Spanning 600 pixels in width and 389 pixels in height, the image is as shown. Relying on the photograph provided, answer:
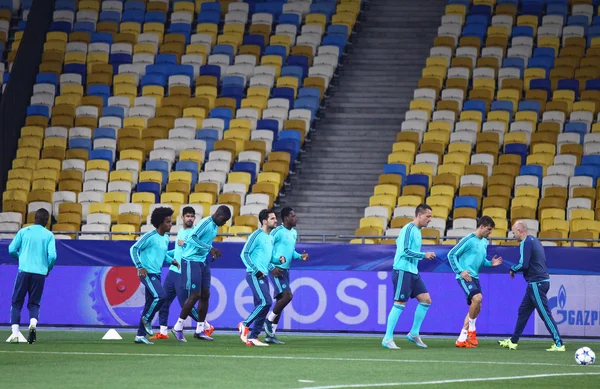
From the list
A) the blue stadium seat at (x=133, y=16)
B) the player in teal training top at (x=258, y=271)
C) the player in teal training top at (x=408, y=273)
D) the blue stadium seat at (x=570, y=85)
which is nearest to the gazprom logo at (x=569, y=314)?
the player in teal training top at (x=408, y=273)

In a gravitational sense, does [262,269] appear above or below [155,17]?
below

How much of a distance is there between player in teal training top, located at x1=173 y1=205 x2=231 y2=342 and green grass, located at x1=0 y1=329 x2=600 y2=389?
551 millimetres

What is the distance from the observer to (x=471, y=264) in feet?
58.1

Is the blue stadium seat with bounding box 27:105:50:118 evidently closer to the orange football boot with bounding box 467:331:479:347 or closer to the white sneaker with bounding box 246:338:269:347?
the white sneaker with bounding box 246:338:269:347

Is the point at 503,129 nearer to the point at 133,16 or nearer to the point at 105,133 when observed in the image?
the point at 105,133

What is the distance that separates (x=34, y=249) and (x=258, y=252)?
3.32m

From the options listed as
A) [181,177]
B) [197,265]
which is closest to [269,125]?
[181,177]

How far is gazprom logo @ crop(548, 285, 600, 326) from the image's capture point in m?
20.3

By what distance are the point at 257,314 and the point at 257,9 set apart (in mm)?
18211

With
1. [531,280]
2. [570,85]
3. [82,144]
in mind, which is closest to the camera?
[531,280]

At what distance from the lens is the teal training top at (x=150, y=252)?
17.0 metres

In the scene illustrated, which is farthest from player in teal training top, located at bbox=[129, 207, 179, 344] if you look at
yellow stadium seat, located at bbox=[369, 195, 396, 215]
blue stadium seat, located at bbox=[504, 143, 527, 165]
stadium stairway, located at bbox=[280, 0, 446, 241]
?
blue stadium seat, located at bbox=[504, 143, 527, 165]

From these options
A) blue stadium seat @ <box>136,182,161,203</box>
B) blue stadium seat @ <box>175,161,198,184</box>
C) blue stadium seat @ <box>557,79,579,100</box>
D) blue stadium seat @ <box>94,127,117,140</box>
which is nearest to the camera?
blue stadium seat @ <box>136,182,161,203</box>

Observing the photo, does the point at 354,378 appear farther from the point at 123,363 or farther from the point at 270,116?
the point at 270,116
